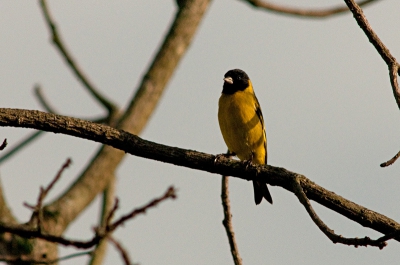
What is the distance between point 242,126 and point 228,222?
2.60 metres

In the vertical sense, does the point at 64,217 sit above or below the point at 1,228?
above

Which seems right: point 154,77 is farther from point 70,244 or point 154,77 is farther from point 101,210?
point 70,244

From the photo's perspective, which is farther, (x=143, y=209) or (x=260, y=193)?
(x=260, y=193)

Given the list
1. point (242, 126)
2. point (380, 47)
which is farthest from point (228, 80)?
point (380, 47)

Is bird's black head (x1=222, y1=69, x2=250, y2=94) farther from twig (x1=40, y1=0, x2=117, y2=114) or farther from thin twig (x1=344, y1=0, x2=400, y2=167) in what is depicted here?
thin twig (x1=344, y1=0, x2=400, y2=167)

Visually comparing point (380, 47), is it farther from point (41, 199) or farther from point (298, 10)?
point (298, 10)

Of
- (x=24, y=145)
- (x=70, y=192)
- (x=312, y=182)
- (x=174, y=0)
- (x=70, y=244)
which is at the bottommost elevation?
(x=70, y=244)

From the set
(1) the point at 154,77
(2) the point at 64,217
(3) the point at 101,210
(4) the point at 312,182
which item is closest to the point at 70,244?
(4) the point at 312,182

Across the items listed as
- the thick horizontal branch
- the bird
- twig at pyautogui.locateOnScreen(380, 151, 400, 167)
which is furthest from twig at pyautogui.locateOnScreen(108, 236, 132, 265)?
the bird

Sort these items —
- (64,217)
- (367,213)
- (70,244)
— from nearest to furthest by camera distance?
(70,244) < (367,213) < (64,217)

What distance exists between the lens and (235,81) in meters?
9.20

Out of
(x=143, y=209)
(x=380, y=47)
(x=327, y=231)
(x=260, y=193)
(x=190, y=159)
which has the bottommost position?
(x=327, y=231)

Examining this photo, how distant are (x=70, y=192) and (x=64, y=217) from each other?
1.36ft

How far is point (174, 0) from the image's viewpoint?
9.34 metres
